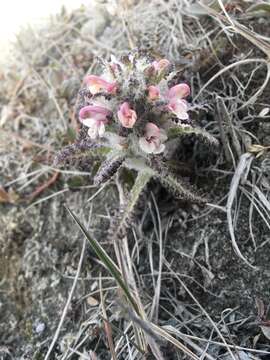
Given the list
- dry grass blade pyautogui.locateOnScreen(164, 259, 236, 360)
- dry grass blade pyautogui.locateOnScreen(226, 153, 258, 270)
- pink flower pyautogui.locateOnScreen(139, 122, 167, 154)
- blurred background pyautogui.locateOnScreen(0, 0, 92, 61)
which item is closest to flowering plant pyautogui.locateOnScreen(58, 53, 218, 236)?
pink flower pyautogui.locateOnScreen(139, 122, 167, 154)

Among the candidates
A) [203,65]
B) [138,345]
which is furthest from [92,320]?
[203,65]

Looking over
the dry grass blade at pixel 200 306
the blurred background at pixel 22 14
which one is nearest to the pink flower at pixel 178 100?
the dry grass blade at pixel 200 306

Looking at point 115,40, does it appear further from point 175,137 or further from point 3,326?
point 3,326

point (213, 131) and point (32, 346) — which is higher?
point (213, 131)

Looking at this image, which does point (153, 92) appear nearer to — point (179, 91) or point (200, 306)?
point (179, 91)

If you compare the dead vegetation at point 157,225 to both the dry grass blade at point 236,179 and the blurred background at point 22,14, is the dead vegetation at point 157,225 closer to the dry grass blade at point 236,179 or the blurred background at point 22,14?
the dry grass blade at point 236,179

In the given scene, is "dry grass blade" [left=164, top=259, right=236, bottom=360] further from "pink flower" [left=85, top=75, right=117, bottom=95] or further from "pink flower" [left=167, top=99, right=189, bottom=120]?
"pink flower" [left=85, top=75, right=117, bottom=95]

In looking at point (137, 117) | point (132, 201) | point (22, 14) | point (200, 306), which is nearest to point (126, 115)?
point (137, 117)
